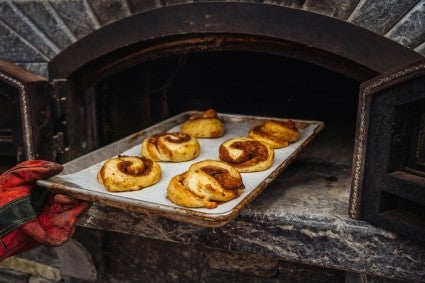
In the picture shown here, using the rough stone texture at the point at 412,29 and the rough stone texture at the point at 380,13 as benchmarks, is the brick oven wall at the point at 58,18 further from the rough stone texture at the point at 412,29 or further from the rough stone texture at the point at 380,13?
the rough stone texture at the point at 412,29

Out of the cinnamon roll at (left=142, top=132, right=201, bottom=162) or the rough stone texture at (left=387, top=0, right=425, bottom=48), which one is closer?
the rough stone texture at (left=387, top=0, right=425, bottom=48)

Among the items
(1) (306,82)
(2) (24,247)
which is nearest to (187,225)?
(2) (24,247)

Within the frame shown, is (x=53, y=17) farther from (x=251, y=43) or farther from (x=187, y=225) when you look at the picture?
(x=187, y=225)

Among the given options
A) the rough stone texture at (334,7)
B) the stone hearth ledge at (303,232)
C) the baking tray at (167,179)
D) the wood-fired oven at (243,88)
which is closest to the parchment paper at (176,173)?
the baking tray at (167,179)

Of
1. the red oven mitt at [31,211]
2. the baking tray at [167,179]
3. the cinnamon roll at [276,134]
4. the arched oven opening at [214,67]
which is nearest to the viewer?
the baking tray at [167,179]

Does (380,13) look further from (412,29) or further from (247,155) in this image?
(247,155)

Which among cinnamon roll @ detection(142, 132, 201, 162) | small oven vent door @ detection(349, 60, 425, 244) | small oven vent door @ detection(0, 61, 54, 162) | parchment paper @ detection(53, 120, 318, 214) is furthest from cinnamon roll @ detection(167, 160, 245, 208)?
small oven vent door @ detection(0, 61, 54, 162)

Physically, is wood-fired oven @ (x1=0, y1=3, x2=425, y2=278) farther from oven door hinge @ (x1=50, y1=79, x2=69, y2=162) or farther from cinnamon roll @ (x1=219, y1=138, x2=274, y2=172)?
cinnamon roll @ (x1=219, y1=138, x2=274, y2=172)
